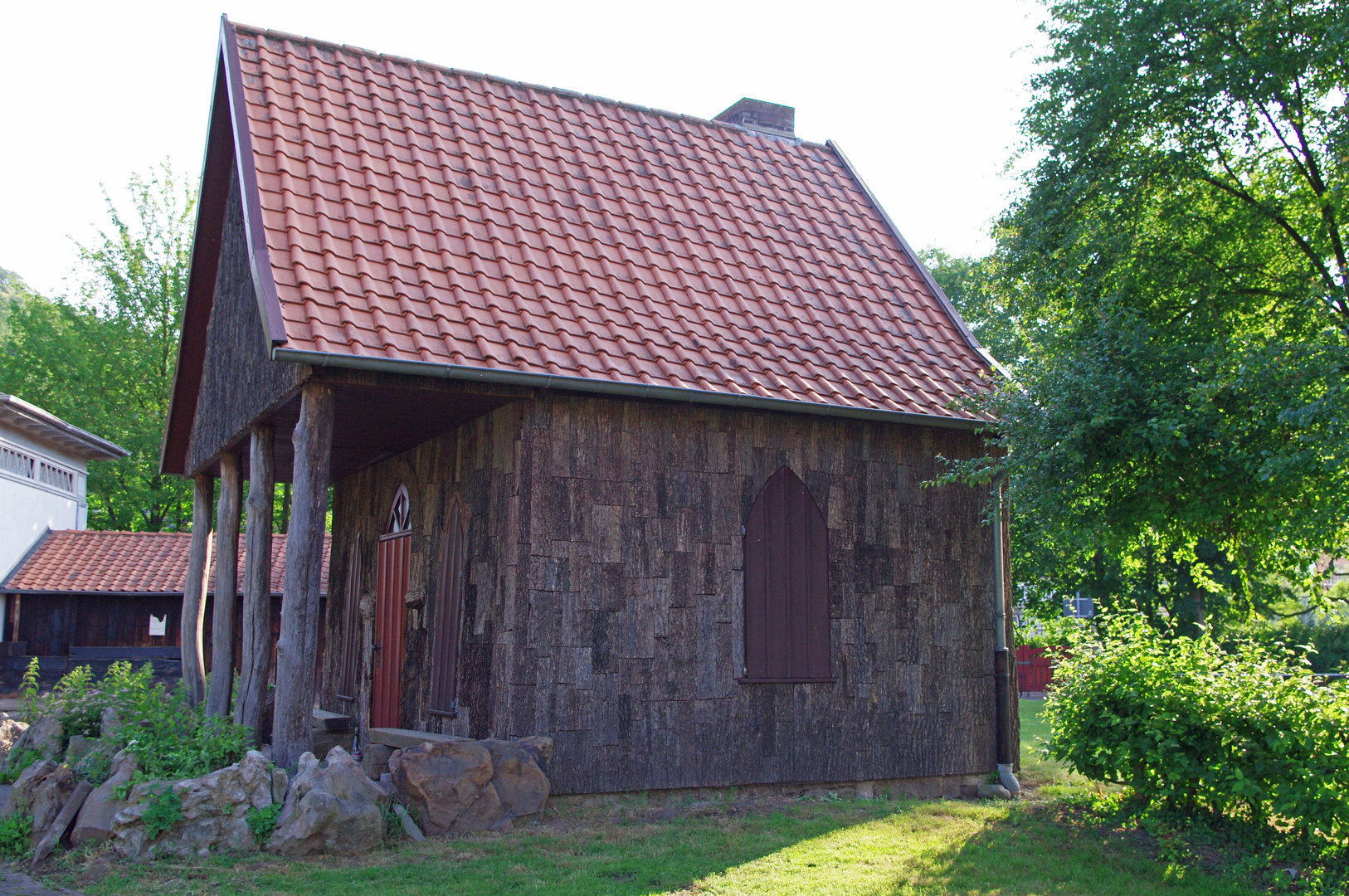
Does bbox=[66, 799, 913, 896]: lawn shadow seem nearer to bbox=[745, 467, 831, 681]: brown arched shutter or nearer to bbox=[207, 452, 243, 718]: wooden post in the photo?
bbox=[745, 467, 831, 681]: brown arched shutter

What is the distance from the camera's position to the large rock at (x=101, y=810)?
795 cm

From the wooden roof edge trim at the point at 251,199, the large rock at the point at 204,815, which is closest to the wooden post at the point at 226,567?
the wooden roof edge trim at the point at 251,199

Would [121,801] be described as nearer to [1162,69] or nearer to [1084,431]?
[1084,431]

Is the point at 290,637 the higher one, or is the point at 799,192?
the point at 799,192

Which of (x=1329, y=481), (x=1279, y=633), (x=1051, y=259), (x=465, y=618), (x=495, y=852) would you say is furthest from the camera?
(x=1279, y=633)

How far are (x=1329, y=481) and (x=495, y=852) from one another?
6.76 meters

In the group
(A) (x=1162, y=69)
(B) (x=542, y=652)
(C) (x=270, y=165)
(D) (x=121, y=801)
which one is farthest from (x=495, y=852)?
(A) (x=1162, y=69)

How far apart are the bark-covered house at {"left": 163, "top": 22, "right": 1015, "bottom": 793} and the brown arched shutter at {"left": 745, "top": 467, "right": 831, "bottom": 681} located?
0.09 ft

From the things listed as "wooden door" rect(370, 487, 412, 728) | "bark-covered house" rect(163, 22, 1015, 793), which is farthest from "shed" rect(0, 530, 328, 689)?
"bark-covered house" rect(163, 22, 1015, 793)

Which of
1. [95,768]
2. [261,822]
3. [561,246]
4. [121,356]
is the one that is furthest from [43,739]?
[121,356]

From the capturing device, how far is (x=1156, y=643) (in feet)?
29.5

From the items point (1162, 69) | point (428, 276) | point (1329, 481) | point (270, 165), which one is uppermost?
point (1162, 69)

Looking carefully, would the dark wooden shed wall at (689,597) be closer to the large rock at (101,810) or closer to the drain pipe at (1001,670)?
the drain pipe at (1001,670)

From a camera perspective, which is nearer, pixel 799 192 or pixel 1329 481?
pixel 1329 481
